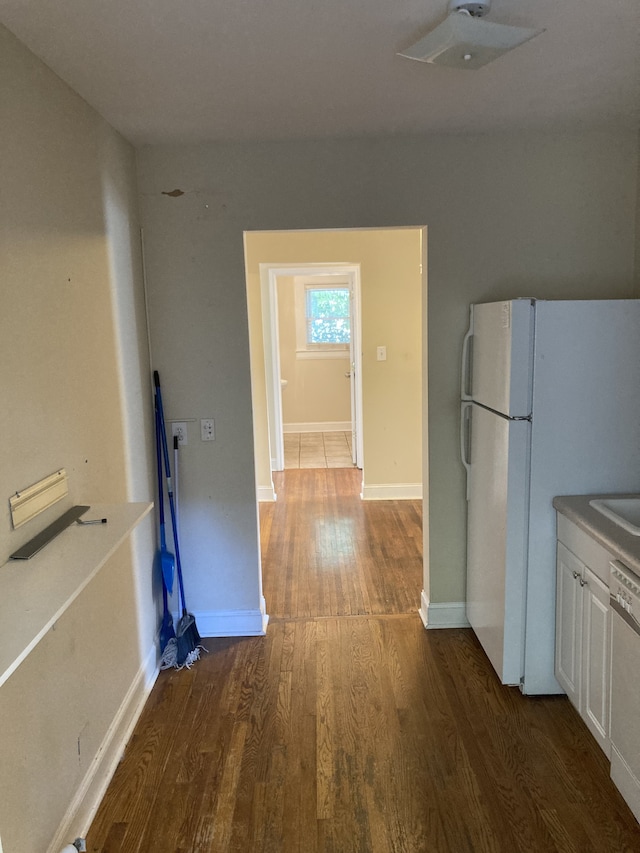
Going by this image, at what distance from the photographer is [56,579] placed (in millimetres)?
1429

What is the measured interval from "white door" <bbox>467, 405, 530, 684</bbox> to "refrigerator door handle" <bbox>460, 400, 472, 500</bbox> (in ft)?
0.09

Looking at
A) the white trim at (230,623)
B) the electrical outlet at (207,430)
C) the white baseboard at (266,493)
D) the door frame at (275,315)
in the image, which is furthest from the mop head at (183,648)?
the door frame at (275,315)

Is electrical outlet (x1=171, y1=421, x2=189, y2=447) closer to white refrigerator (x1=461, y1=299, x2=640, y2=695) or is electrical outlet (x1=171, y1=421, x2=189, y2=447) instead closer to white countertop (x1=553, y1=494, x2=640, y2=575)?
white refrigerator (x1=461, y1=299, x2=640, y2=695)

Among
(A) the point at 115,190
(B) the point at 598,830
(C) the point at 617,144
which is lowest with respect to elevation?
(B) the point at 598,830

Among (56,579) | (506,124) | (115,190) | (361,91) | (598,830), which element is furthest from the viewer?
(506,124)

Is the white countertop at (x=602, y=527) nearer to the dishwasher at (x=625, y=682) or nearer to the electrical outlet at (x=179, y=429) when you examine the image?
the dishwasher at (x=625, y=682)

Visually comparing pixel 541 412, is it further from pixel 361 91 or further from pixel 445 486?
pixel 361 91

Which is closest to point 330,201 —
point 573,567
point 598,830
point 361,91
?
point 361,91

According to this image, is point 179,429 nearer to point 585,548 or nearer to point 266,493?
point 585,548

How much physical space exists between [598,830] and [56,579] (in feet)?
5.86

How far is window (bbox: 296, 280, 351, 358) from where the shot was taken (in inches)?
311

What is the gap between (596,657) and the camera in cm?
201

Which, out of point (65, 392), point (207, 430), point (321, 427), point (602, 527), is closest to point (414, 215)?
point (207, 430)

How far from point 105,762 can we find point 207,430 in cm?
144
